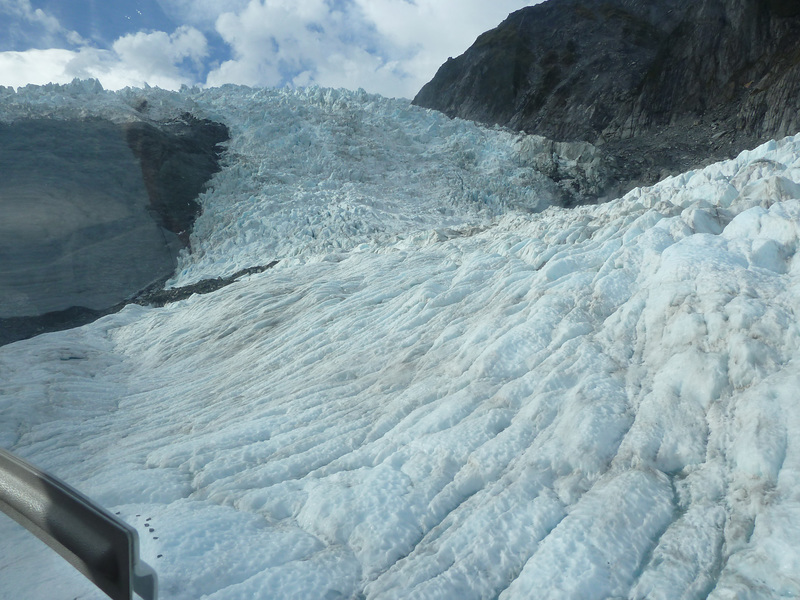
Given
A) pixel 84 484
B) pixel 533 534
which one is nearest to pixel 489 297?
pixel 533 534

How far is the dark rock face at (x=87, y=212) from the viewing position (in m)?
14.9

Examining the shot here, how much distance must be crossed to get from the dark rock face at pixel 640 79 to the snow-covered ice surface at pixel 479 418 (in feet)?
49.7

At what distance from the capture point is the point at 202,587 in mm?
3393

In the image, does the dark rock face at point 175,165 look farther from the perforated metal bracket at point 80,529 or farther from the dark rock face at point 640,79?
the perforated metal bracket at point 80,529

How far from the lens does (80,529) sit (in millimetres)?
1745

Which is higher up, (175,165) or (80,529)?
(175,165)

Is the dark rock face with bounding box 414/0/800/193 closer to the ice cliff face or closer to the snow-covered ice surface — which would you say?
the ice cliff face

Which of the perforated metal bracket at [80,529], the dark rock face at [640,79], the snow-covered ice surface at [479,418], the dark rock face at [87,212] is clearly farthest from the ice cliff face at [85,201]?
the dark rock face at [640,79]

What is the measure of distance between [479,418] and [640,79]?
29.2 m

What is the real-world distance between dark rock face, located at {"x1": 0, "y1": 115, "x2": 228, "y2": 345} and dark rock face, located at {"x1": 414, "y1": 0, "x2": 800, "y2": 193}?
1492 centimetres

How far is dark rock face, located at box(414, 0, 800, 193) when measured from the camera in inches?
932

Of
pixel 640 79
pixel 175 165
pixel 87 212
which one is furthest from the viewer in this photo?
pixel 640 79

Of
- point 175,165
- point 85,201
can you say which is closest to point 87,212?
point 85,201

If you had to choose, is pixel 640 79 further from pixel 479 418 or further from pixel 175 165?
pixel 479 418
